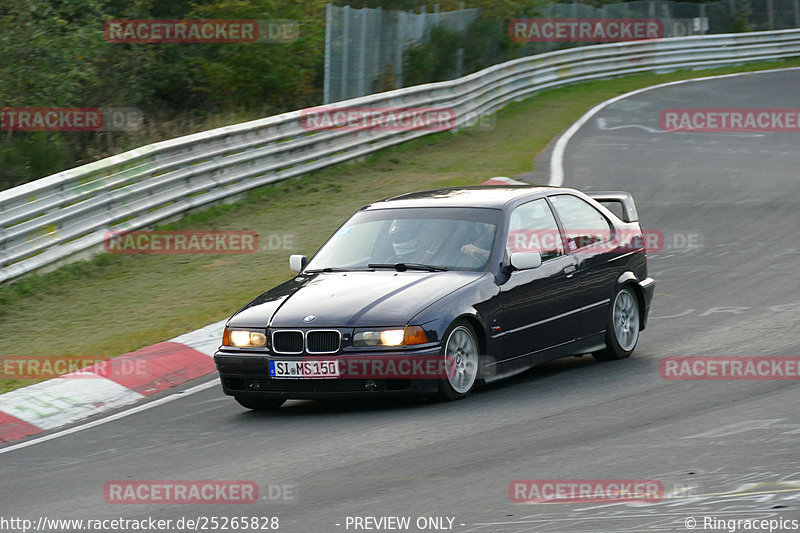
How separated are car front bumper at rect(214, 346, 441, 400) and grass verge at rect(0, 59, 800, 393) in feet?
8.40

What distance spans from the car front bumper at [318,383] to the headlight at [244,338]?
8 centimetres

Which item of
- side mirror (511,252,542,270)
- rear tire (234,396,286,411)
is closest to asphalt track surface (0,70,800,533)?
rear tire (234,396,286,411)

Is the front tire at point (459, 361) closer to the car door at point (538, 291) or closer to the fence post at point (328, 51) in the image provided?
the car door at point (538, 291)

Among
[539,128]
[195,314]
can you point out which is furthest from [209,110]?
[195,314]

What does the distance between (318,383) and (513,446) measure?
1749mm

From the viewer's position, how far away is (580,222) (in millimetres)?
10086

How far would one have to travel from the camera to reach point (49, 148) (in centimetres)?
1794

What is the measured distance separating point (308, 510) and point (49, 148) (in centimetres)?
1313

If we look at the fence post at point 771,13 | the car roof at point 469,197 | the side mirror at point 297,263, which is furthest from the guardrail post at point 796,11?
the side mirror at point 297,263

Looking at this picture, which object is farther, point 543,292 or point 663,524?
point 543,292

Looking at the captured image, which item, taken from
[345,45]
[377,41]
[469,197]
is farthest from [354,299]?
[377,41]

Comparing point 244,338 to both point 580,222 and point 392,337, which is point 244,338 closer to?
point 392,337

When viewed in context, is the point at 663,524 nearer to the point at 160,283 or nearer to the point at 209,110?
the point at 160,283

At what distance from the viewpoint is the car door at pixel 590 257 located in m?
9.73
